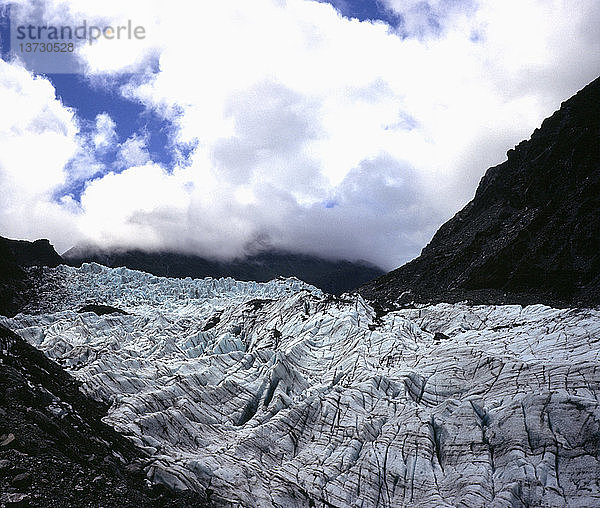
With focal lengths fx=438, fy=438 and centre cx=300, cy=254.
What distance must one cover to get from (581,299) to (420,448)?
24.7 m

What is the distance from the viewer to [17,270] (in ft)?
247

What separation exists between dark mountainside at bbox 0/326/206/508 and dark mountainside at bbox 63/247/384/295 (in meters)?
100

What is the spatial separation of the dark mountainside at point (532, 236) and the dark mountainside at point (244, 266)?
223 feet

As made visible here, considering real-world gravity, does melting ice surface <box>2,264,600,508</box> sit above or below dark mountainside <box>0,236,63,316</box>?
below

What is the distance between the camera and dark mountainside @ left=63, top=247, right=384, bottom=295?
129812 millimetres

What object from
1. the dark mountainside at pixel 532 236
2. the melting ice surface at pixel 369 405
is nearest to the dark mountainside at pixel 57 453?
the melting ice surface at pixel 369 405

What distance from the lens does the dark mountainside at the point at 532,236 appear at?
1820 inches

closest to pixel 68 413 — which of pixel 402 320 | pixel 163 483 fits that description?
pixel 163 483

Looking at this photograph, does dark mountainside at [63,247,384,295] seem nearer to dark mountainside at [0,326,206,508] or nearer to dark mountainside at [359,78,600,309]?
dark mountainside at [359,78,600,309]

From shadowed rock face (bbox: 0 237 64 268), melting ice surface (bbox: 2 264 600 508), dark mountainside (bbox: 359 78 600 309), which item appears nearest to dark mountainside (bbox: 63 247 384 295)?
shadowed rock face (bbox: 0 237 64 268)

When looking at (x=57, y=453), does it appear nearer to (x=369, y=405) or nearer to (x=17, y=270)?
(x=369, y=405)

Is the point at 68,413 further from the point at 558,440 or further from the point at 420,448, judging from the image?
the point at 558,440

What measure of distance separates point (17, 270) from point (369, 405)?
7126 centimetres

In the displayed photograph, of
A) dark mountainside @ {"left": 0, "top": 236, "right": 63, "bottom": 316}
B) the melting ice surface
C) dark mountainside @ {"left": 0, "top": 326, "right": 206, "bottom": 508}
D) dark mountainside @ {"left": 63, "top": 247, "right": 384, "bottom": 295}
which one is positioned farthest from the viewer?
dark mountainside @ {"left": 63, "top": 247, "right": 384, "bottom": 295}
